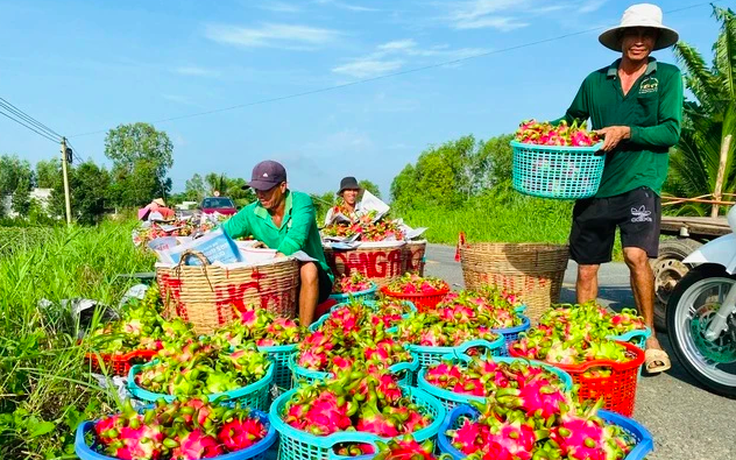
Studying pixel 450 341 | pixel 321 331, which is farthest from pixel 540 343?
pixel 321 331

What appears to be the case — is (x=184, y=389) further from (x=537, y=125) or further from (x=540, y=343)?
(x=537, y=125)

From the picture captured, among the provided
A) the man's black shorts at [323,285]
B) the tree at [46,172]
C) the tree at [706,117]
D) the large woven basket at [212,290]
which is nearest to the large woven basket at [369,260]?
the man's black shorts at [323,285]

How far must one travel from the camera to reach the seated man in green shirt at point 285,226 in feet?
14.7

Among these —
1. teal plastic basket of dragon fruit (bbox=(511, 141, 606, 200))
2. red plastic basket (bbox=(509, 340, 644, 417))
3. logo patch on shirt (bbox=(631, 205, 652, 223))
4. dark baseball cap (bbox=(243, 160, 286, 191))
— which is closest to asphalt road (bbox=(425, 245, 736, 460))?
red plastic basket (bbox=(509, 340, 644, 417))

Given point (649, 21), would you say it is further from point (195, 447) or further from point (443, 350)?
point (195, 447)

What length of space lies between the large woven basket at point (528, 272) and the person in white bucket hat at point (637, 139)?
2.83ft

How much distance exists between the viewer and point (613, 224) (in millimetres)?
4324

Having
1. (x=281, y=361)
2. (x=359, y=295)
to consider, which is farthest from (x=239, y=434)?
(x=359, y=295)

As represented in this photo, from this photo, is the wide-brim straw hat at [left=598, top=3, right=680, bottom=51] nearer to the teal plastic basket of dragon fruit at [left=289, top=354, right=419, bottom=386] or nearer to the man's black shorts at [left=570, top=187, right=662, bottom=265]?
the man's black shorts at [left=570, top=187, right=662, bottom=265]

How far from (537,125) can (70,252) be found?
13.7 feet

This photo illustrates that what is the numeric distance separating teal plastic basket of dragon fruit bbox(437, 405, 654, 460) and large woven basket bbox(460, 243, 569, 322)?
3095mm

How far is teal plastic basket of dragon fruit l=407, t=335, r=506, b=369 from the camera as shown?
3094 millimetres

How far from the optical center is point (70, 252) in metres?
5.28

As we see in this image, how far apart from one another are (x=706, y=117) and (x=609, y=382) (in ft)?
44.5
